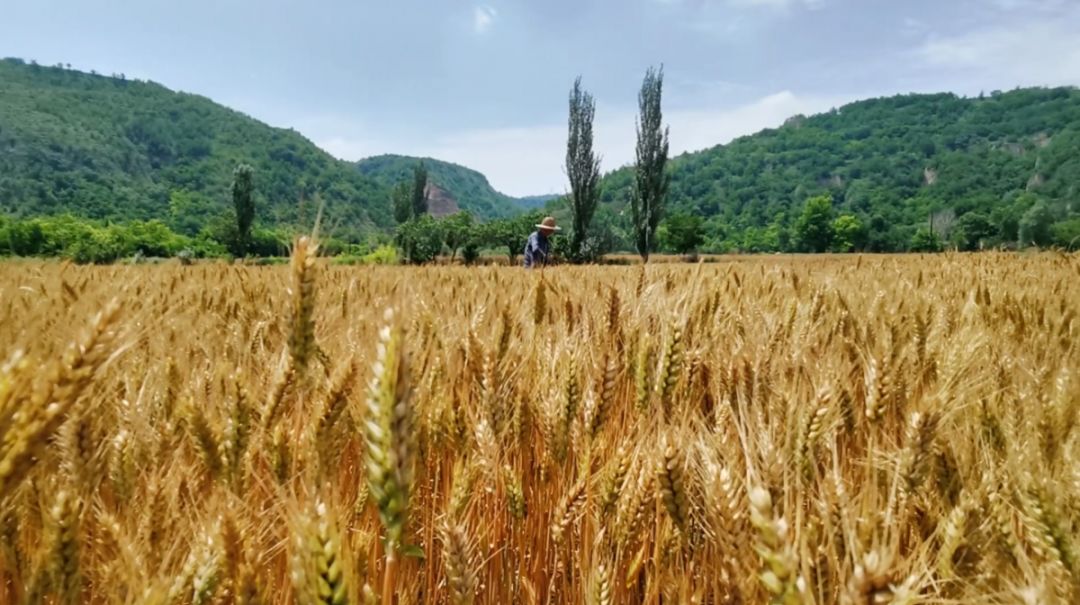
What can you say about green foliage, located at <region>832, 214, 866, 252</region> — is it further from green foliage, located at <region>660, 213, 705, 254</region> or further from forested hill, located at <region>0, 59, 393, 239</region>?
forested hill, located at <region>0, 59, 393, 239</region>

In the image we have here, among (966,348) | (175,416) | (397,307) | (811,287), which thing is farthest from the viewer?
A: (811,287)

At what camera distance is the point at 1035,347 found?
174cm

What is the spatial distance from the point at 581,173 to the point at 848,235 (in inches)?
3152

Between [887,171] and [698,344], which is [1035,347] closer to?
[698,344]

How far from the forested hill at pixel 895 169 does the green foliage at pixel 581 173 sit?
69.8 m

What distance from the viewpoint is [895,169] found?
125 metres

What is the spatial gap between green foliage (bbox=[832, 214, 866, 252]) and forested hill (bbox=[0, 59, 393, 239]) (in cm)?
7766

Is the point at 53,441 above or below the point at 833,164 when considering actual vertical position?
below

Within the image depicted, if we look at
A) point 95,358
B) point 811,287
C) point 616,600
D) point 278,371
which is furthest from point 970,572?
point 811,287

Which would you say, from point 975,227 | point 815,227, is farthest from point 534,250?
point 815,227

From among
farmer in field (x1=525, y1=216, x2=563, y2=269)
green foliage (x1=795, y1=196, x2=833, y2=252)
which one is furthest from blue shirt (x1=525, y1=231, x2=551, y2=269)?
green foliage (x1=795, y1=196, x2=833, y2=252)

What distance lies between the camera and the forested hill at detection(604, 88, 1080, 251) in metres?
97.6

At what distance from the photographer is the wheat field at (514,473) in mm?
603

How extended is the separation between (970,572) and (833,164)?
155972 millimetres
